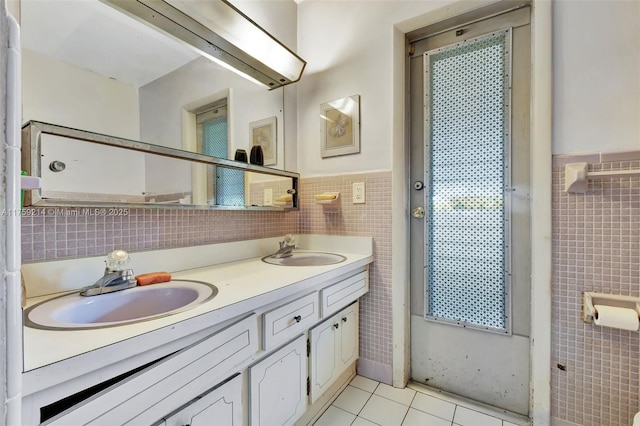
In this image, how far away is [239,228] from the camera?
1.51 meters

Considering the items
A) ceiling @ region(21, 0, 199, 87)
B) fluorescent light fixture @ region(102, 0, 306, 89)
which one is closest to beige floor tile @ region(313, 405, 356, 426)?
ceiling @ region(21, 0, 199, 87)

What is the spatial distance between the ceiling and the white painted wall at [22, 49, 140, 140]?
0.11 ft

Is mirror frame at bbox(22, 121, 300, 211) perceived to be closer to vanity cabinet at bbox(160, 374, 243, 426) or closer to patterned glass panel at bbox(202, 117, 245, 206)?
patterned glass panel at bbox(202, 117, 245, 206)

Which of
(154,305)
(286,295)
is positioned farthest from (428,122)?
(154,305)

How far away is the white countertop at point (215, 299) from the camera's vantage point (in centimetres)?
53

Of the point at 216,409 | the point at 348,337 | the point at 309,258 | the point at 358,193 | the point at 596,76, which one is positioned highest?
the point at 596,76

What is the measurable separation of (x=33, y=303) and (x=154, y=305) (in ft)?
1.00

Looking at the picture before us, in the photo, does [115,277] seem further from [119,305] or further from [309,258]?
[309,258]

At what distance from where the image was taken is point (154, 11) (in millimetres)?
1130

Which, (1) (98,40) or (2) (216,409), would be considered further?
(1) (98,40)

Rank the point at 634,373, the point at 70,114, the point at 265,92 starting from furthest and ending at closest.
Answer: the point at 265,92
the point at 634,373
the point at 70,114

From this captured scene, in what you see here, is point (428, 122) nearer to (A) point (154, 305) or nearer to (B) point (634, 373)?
(B) point (634, 373)

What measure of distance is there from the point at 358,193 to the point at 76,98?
1.31m

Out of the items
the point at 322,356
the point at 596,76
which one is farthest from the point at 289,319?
the point at 596,76
